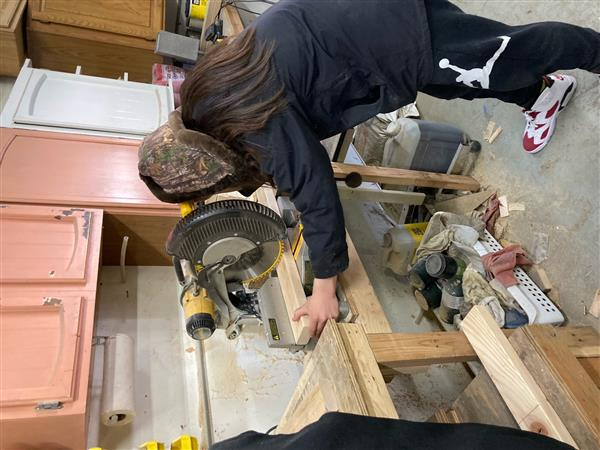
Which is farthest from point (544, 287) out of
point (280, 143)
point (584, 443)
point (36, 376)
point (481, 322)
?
point (36, 376)

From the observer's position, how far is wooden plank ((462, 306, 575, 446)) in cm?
64

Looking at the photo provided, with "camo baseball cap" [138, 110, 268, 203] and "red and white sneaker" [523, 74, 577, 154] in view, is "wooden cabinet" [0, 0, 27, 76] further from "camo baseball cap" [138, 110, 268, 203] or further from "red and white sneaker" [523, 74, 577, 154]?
"red and white sneaker" [523, 74, 577, 154]

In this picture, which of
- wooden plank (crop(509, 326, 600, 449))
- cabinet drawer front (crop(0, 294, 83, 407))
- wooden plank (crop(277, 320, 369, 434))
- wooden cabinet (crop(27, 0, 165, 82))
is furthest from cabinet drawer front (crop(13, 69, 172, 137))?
wooden plank (crop(509, 326, 600, 449))

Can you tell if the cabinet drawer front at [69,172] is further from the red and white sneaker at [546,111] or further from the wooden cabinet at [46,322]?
the red and white sneaker at [546,111]

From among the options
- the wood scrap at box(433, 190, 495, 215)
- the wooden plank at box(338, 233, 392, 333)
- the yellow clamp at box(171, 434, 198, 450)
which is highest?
the wooden plank at box(338, 233, 392, 333)

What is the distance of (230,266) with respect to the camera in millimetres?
1011

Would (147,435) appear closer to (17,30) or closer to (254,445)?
(254,445)

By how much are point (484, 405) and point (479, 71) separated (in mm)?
798

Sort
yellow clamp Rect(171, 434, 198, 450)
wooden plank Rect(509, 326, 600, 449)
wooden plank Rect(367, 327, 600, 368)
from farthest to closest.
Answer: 1. yellow clamp Rect(171, 434, 198, 450)
2. wooden plank Rect(367, 327, 600, 368)
3. wooden plank Rect(509, 326, 600, 449)

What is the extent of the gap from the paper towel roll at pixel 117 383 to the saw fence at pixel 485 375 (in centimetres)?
54

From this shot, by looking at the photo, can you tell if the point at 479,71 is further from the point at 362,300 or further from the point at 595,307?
the point at 595,307

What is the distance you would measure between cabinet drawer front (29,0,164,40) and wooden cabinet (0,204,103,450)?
161 centimetres

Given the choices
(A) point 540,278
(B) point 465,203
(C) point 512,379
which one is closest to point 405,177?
(B) point 465,203

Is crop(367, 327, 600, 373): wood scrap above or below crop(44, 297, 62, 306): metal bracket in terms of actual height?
above
